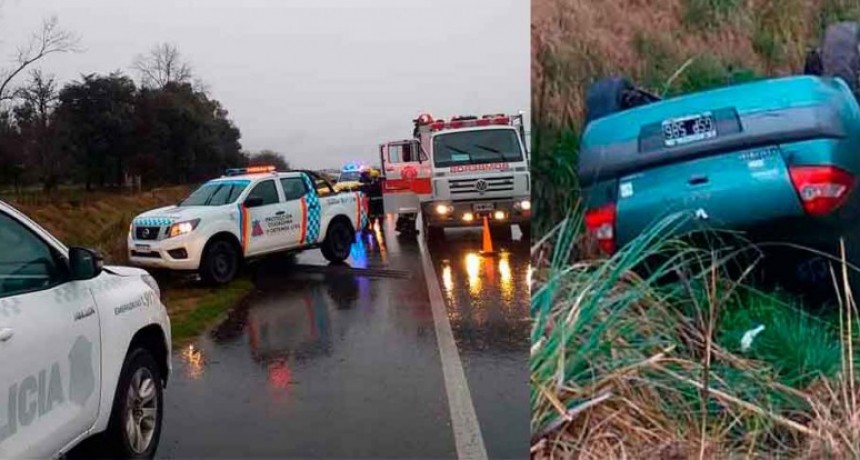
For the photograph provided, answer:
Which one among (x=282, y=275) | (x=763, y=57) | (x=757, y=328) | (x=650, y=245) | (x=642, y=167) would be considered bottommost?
(x=282, y=275)

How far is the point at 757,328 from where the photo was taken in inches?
77.5

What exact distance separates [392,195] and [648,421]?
5.15 m

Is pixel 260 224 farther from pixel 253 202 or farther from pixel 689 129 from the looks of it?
pixel 689 129

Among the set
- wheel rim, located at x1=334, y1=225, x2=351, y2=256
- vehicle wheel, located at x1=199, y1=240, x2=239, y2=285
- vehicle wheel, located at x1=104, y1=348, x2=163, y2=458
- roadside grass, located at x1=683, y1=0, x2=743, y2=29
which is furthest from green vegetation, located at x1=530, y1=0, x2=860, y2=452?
wheel rim, located at x1=334, y1=225, x2=351, y2=256

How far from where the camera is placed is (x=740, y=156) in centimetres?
179

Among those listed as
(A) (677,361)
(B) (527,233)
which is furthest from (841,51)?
(B) (527,233)

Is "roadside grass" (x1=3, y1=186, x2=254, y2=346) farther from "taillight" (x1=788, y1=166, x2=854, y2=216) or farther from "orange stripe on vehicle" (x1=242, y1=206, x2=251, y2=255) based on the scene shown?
"orange stripe on vehicle" (x1=242, y1=206, x2=251, y2=255)

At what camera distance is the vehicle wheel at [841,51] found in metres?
1.84

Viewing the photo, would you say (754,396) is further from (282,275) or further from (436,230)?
(282,275)

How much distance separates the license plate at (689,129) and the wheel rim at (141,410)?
251 centimetres

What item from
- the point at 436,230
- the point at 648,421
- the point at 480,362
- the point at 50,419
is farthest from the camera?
the point at 436,230

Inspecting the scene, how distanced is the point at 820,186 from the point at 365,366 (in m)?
3.23

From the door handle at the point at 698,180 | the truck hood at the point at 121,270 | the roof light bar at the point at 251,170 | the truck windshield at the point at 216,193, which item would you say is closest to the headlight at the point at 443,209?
the truck windshield at the point at 216,193

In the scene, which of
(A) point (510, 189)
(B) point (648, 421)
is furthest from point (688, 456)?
(A) point (510, 189)
